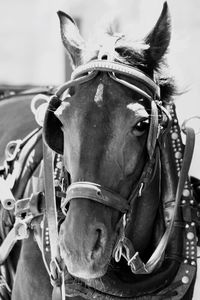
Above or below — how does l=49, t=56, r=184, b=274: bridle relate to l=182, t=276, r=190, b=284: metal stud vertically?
above

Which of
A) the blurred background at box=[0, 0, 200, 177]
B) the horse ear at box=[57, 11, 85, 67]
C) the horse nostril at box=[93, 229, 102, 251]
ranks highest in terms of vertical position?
the horse ear at box=[57, 11, 85, 67]

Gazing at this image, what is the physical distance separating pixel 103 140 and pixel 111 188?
194 millimetres

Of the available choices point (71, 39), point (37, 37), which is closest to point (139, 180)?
point (71, 39)

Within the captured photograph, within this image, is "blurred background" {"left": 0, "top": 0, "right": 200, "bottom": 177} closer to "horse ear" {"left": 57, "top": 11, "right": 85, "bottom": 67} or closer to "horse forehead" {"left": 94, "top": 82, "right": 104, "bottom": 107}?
"horse ear" {"left": 57, "top": 11, "right": 85, "bottom": 67}

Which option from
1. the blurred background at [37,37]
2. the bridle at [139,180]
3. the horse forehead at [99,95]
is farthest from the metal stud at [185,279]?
the blurred background at [37,37]

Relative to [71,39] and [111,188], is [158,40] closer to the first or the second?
[71,39]

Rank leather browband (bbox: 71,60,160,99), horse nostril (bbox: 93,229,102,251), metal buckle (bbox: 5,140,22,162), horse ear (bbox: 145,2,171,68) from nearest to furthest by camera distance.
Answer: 1. horse nostril (bbox: 93,229,102,251)
2. leather browband (bbox: 71,60,160,99)
3. horse ear (bbox: 145,2,171,68)
4. metal buckle (bbox: 5,140,22,162)

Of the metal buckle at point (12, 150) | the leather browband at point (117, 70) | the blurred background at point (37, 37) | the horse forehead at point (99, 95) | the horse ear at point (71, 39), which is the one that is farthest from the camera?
the blurred background at point (37, 37)

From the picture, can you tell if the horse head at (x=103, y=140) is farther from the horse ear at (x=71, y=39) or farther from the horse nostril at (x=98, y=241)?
the horse ear at (x=71, y=39)

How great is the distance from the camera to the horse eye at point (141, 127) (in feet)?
8.61

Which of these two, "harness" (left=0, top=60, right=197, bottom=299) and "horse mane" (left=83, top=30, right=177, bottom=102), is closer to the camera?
"harness" (left=0, top=60, right=197, bottom=299)

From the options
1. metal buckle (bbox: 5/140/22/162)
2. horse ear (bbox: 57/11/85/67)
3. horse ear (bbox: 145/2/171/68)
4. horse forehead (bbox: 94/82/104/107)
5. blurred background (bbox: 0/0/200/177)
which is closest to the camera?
horse forehead (bbox: 94/82/104/107)

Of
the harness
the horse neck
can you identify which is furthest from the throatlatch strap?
the horse neck

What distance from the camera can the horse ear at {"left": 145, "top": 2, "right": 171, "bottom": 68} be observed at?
9.36 feet
